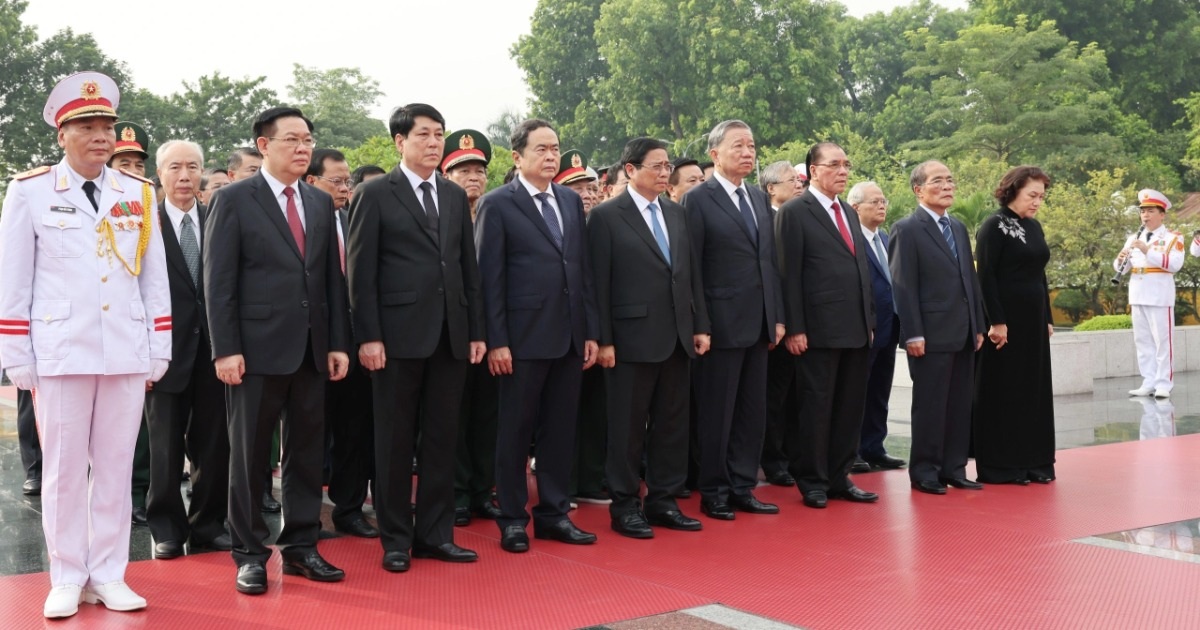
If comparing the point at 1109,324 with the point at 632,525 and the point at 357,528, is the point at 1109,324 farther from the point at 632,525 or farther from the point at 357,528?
the point at 357,528

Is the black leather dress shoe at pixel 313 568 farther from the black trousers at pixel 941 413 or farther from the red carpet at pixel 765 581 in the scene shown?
the black trousers at pixel 941 413

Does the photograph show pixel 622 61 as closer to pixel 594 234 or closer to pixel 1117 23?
pixel 1117 23

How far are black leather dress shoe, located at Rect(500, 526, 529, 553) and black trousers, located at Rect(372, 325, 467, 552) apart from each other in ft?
0.99

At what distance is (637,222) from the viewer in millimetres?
6016

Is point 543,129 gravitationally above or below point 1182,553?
above

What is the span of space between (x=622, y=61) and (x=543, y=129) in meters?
46.3

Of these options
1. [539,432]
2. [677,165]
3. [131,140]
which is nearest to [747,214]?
[677,165]

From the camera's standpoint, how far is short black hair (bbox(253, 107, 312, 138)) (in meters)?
5.00

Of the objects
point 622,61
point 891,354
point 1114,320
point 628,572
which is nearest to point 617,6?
point 622,61

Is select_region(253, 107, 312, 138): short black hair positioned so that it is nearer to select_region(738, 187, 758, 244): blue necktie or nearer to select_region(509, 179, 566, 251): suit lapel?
select_region(509, 179, 566, 251): suit lapel

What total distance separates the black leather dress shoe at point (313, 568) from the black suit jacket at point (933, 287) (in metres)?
3.74

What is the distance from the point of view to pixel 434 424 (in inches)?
210

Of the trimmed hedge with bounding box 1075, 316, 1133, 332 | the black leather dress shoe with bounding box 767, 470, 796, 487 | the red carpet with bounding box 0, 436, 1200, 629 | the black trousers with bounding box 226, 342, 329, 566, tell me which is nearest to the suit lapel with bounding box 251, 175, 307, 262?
the black trousers with bounding box 226, 342, 329, 566

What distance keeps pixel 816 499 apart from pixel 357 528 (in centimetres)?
248
